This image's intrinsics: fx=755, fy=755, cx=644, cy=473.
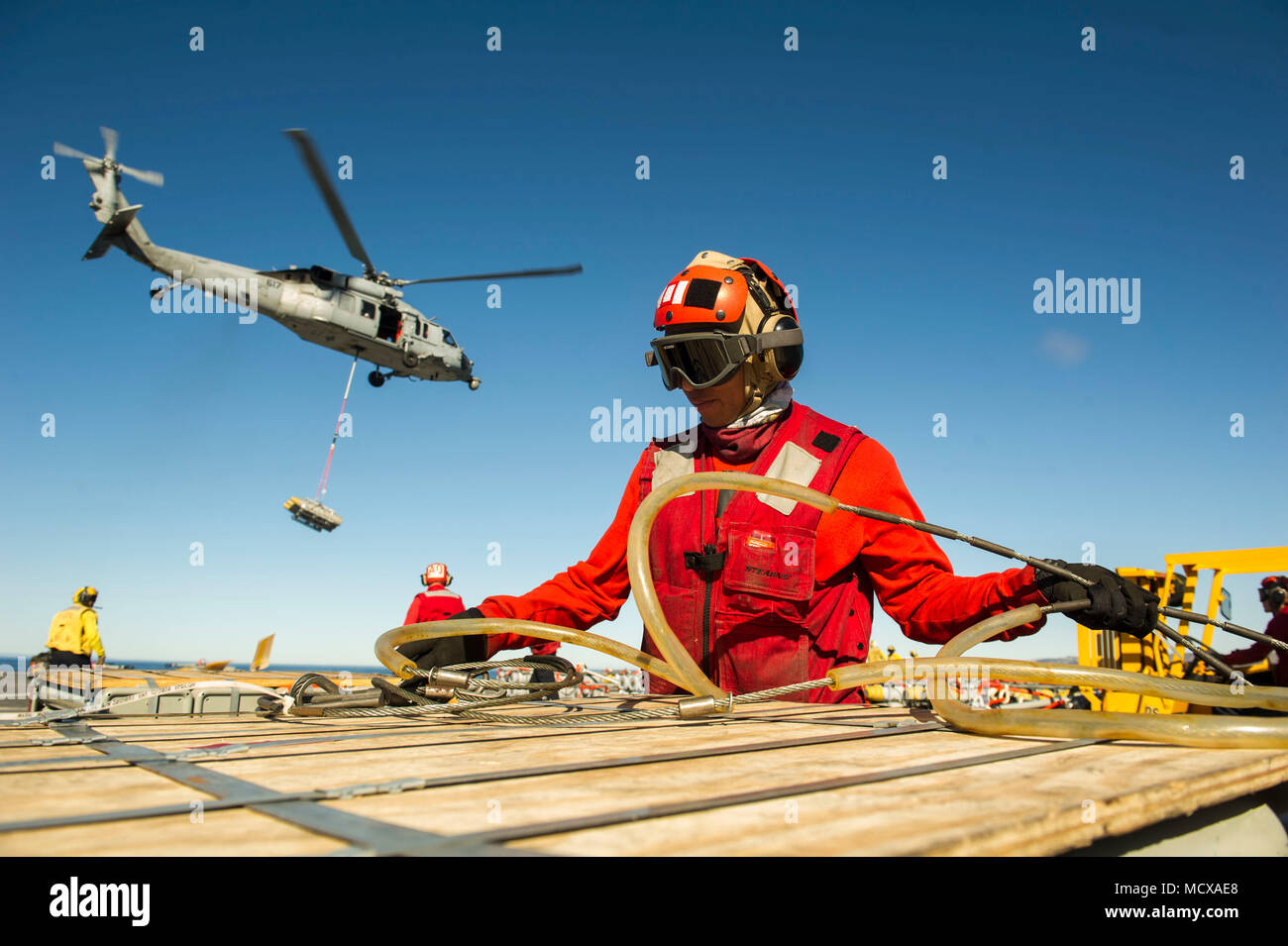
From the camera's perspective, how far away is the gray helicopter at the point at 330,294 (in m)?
17.8

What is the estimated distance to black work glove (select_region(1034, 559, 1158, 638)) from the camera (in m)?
2.08

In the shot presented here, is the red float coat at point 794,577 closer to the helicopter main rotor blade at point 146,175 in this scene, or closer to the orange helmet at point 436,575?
the orange helmet at point 436,575

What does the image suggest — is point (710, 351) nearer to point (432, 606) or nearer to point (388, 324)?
point (432, 606)

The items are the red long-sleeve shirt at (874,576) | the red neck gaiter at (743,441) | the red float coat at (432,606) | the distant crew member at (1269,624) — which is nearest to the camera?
the red long-sleeve shirt at (874,576)

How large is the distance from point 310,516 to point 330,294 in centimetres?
597

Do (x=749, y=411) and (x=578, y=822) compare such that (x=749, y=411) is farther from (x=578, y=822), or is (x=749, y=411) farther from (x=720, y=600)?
(x=578, y=822)

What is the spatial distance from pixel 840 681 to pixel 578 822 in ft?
4.25

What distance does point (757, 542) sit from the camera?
9.65ft

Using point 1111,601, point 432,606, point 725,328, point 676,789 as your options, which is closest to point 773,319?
point 725,328

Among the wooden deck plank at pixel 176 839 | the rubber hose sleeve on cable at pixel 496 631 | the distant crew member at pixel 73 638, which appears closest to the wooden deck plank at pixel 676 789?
the wooden deck plank at pixel 176 839

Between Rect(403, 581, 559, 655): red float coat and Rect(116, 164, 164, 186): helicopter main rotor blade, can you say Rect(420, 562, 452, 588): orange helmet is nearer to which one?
Rect(403, 581, 559, 655): red float coat

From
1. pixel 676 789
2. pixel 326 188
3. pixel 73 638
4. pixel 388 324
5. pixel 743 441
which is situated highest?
pixel 326 188

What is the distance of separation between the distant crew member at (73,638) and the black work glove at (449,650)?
29.7ft
